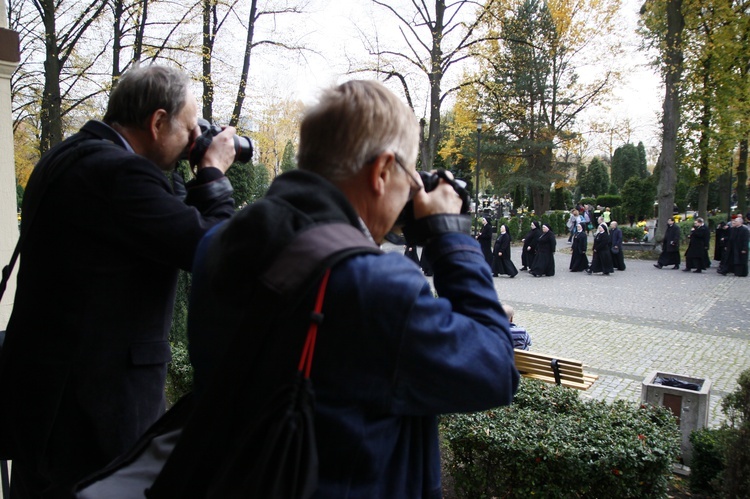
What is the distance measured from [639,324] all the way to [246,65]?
12.4 m

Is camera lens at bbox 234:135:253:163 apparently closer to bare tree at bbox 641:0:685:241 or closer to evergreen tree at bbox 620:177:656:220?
bare tree at bbox 641:0:685:241

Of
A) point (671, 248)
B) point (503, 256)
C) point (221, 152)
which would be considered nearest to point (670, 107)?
point (671, 248)

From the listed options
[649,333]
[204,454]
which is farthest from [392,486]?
[649,333]

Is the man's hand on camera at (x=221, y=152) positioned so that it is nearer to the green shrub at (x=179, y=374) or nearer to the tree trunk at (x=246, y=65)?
the green shrub at (x=179, y=374)

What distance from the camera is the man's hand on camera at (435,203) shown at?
127 centimetres

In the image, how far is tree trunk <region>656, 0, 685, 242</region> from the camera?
2067 cm

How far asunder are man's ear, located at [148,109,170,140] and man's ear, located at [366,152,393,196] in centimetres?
87

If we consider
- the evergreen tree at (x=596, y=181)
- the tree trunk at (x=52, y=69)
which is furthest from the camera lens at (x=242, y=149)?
the evergreen tree at (x=596, y=181)

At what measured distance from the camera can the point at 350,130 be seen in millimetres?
1106

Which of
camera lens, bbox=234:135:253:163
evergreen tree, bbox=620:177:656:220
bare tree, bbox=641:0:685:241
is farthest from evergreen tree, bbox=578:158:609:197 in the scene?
camera lens, bbox=234:135:253:163

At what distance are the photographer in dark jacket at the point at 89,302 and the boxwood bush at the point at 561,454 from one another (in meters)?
2.35

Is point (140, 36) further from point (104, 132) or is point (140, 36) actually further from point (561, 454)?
point (561, 454)

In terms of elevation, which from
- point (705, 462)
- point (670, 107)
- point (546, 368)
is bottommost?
point (705, 462)

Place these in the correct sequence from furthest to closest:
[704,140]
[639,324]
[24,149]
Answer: [704,140], [24,149], [639,324]
